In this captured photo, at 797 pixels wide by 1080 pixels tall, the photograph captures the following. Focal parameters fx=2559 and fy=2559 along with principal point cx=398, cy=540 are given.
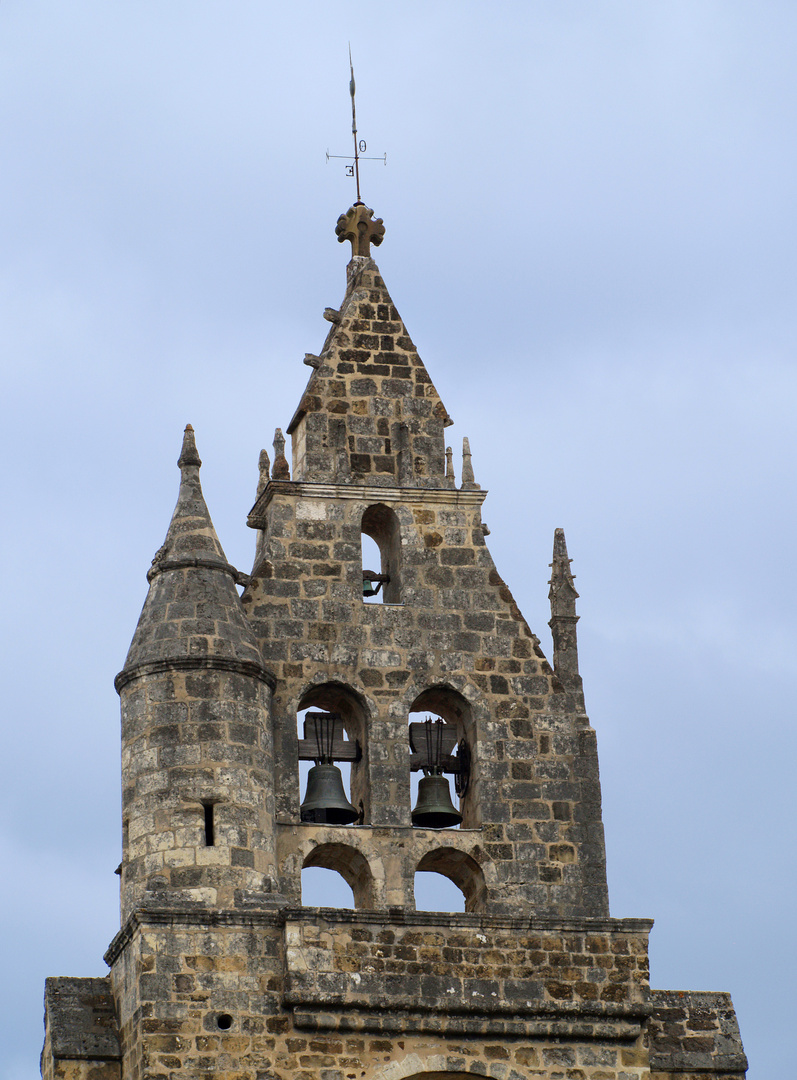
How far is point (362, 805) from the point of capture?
28.0 meters

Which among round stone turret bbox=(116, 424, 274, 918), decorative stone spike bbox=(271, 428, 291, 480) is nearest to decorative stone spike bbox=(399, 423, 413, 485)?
decorative stone spike bbox=(271, 428, 291, 480)

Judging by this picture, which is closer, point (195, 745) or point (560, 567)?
point (195, 745)

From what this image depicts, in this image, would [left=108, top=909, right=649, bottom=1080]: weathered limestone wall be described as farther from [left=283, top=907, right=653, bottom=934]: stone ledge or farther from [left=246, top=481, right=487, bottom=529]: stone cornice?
[left=246, top=481, right=487, bottom=529]: stone cornice

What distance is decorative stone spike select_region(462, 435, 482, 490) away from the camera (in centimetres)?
2936

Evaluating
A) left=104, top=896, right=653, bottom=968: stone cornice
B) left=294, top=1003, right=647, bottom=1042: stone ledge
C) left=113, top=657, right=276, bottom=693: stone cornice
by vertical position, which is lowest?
left=294, top=1003, right=647, bottom=1042: stone ledge

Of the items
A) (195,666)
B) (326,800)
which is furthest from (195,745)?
(326,800)

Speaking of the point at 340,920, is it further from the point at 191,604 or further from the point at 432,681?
the point at 191,604

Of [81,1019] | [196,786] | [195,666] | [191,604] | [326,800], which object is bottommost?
[81,1019]

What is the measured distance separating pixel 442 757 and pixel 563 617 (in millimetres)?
2164

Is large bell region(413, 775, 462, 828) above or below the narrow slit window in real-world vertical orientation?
above

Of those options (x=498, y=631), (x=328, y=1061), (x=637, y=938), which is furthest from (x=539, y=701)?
(x=328, y=1061)

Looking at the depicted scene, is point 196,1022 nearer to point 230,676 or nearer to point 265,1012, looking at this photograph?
point 265,1012

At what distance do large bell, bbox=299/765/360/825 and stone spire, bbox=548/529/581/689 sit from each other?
2.84 meters

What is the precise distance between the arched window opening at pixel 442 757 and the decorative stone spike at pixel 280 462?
2960 mm
